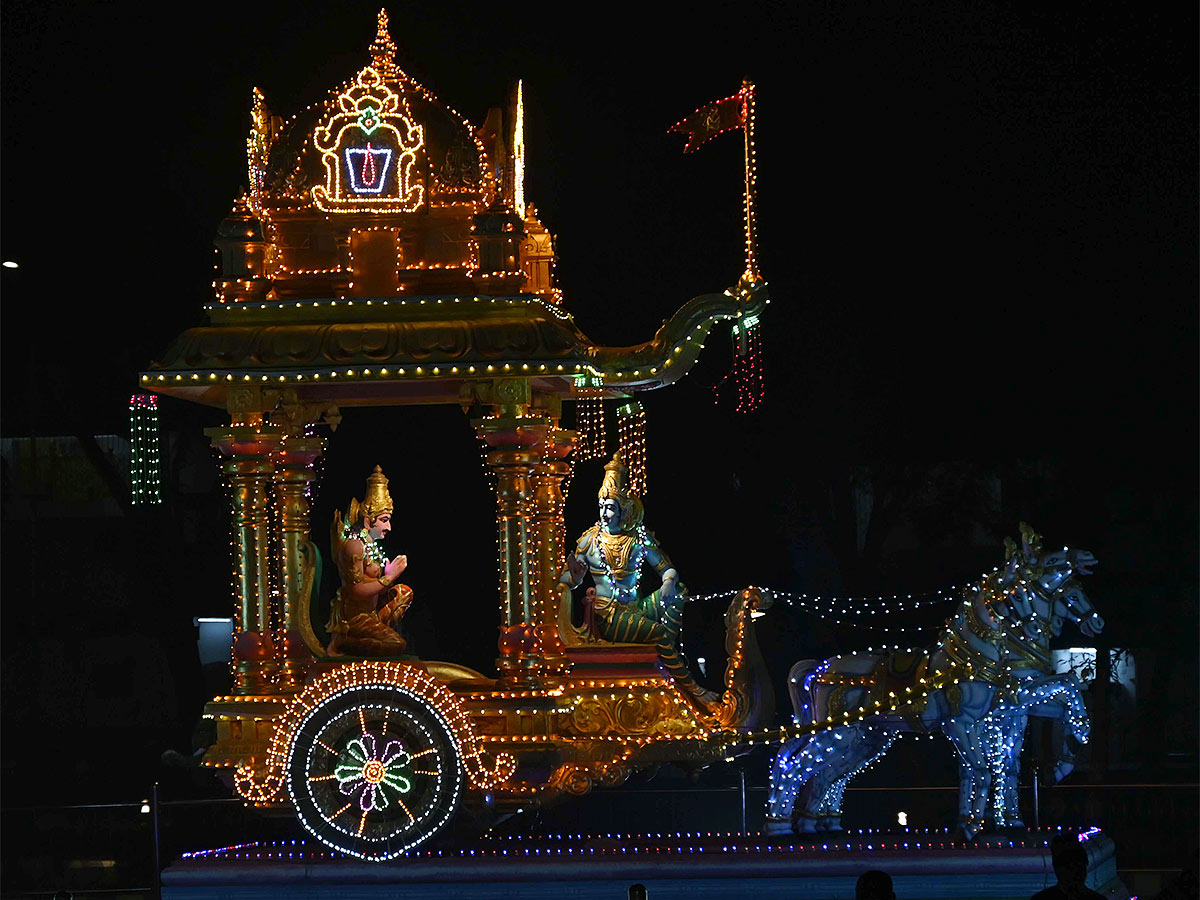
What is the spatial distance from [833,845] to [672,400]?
565 cm

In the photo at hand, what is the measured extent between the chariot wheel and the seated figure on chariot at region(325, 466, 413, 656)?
1.92 feet

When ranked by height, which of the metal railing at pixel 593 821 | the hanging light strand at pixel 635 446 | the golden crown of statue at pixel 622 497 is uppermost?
the hanging light strand at pixel 635 446

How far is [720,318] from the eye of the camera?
1214cm

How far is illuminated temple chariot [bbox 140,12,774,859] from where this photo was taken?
11.6 meters

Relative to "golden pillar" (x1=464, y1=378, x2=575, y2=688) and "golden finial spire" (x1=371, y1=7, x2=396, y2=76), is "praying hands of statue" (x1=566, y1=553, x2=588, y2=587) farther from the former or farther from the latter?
"golden finial spire" (x1=371, y1=7, x2=396, y2=76)

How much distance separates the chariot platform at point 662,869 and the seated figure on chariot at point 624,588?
3.79ft

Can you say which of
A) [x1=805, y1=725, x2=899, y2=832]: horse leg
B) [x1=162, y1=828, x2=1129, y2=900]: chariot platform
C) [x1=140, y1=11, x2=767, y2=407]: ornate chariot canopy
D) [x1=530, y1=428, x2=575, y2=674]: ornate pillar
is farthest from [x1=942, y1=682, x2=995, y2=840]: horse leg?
[x1=140, y1=11, x2=767, y2=407]: ornate chariot canopy

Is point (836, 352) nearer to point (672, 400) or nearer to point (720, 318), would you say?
point (672, 400)

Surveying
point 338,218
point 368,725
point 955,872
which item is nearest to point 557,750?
point 368,725

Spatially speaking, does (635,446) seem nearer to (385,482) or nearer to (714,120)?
(385,482)

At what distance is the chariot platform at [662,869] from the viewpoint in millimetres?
11164

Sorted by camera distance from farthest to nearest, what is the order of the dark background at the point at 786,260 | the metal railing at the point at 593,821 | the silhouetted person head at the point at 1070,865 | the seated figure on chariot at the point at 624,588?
1. the dark background at the point at 786,260
2. the metal railing at the point at 593,821
3. the seated figure on chariot at the point at 624,588
4. the silhouetted person head at the point at 1070,865

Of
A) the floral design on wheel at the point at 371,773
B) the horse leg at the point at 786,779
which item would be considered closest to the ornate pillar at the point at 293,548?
the floral design on wheel at the point at 371,773

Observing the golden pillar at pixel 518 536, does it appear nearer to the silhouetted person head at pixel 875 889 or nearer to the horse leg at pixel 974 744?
the horse leg at pixel 974 744
